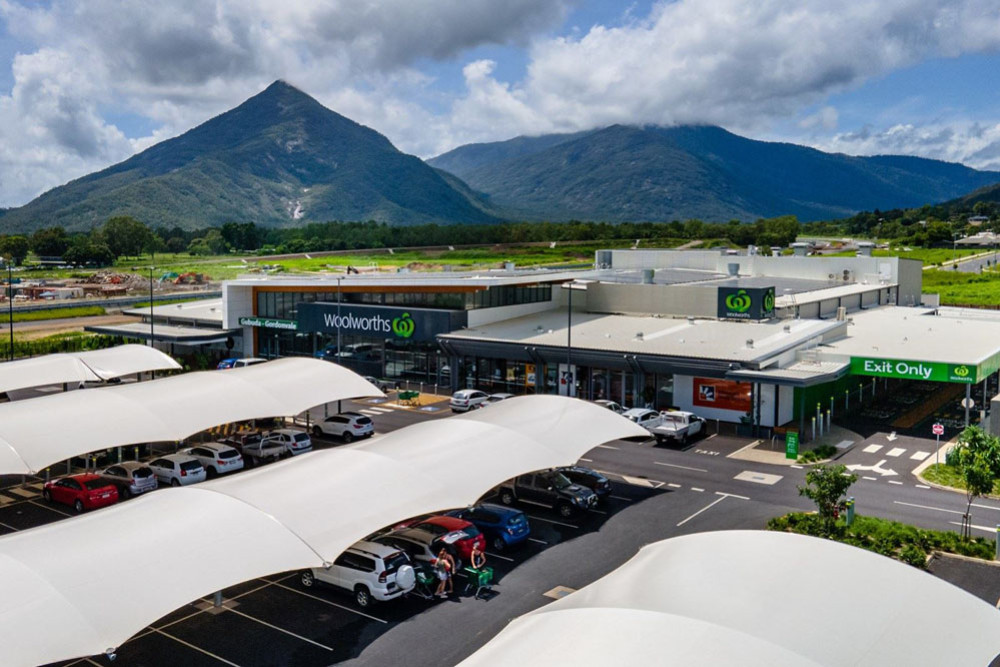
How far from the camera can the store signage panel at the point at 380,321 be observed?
2235 inches

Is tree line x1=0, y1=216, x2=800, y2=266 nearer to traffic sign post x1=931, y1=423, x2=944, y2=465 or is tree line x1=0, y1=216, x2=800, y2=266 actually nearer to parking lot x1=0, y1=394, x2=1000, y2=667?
traffic sign post x1=931, y1=423, x2=944, y2=465

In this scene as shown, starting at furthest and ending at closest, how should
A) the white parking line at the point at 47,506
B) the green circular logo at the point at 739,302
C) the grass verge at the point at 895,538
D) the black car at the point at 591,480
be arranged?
the green circular logo at the point at 739,302 < the black car at the point at 591,480 < the white parking line at the point at 47,506 < the grass verge at the point at 895,538

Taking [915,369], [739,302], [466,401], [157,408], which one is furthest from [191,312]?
[915,369]

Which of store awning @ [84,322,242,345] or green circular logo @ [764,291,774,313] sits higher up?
green circular logo @ [764,291,774,313]

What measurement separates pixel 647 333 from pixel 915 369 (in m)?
16.0

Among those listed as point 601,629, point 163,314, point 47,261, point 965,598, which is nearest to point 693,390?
point 965,598

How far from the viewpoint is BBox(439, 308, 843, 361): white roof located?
155 feet

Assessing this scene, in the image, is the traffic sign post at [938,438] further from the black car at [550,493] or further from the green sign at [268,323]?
the green sign at [268,323]

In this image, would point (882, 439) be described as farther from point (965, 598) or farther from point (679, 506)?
point (965, 598)

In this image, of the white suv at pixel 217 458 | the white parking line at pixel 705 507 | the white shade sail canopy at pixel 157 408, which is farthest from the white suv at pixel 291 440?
the white parking line at pixel 705 507

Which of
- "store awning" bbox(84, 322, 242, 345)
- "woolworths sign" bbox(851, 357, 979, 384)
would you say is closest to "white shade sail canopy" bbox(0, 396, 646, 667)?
"woolworths sign" bbox(851, 357, 979, 384)

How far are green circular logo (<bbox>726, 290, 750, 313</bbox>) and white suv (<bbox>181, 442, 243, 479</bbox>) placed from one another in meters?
34.2

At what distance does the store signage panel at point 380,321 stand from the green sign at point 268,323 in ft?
6.78

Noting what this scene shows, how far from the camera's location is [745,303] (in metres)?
55.8
